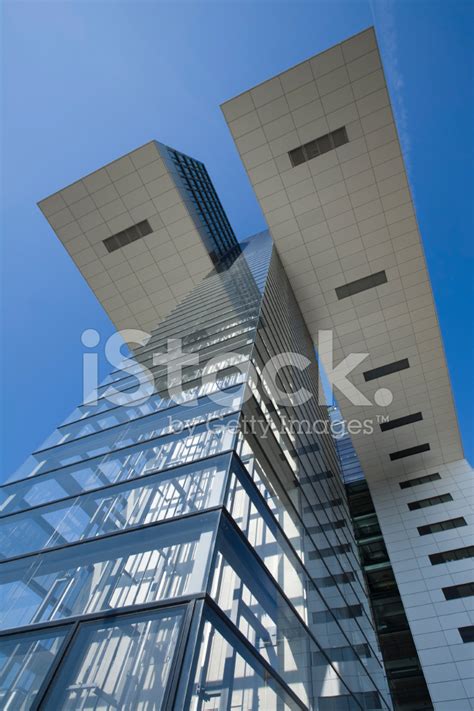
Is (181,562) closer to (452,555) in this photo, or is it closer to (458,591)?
(458,591)

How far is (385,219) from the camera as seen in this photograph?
18.6 meters

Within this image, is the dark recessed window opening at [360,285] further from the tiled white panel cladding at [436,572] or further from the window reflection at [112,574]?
the window reflection at [112,574]

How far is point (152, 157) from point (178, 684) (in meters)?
19.6

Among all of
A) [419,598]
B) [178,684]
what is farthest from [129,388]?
[419,598]

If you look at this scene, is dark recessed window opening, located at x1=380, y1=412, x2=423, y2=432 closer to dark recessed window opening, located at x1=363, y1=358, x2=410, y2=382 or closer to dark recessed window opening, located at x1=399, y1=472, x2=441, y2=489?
dark recessed window opening, located at x1=363, y1=358, x2=410, y2=382

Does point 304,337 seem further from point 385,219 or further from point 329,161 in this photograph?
point 329,161

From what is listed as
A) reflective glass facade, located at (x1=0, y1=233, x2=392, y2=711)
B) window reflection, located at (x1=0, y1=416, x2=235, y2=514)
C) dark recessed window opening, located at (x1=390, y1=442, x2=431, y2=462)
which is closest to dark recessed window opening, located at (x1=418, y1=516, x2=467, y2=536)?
dark recessed window opening, located at (x1=390, y1=442, x2=431, y2=462)

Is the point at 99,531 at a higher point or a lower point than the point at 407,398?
higher

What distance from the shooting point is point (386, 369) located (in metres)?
23.6

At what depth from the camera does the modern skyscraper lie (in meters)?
4.07

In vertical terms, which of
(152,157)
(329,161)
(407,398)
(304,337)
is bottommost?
(407,398)

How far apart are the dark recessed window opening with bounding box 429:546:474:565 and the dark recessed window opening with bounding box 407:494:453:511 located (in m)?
3.33

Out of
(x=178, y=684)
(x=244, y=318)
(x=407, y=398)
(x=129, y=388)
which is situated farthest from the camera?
(x=407, y=398)

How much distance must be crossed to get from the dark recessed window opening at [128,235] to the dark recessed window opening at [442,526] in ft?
69.6
